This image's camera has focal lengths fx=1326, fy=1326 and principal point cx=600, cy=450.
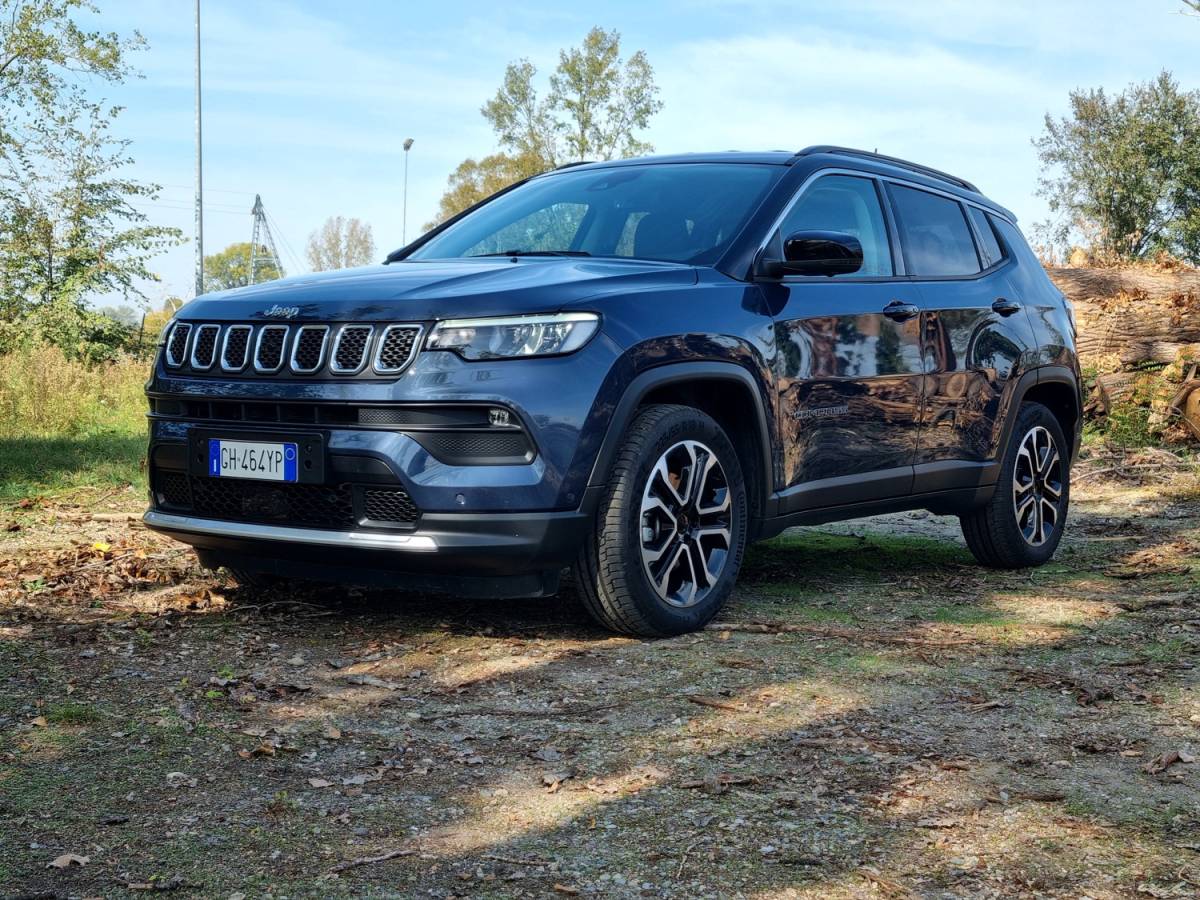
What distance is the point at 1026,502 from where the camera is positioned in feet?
22.2

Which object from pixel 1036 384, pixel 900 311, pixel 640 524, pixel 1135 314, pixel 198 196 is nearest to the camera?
pixel 640 524

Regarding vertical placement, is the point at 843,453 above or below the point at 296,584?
→ above

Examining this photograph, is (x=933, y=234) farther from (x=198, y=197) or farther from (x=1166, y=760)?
(x=198, y=197)

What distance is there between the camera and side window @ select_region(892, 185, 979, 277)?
612 cm

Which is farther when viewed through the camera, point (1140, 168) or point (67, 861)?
point (1140, 168)

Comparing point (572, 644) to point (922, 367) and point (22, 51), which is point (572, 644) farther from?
point (22, 51)

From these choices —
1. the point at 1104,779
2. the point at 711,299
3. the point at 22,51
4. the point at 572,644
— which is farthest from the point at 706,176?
the point at 22,51

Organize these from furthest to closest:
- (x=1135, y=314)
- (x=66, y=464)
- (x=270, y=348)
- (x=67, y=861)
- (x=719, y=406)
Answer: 1. (x=1135, y=314)
2. (x=66, y=464)
3. (x=719, y=406)
4. (x=270, y=348)
5. (x=67, y=861)

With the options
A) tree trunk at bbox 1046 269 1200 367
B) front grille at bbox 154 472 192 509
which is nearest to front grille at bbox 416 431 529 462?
front grille at bbox 154 472 192 509

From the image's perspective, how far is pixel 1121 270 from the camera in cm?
1532

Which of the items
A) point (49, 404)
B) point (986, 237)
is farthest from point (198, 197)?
point (986, 237)

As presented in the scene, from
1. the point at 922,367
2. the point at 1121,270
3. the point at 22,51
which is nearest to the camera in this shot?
the point at 922,367

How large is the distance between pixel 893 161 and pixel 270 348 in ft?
10.7

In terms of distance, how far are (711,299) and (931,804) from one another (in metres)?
2.22
